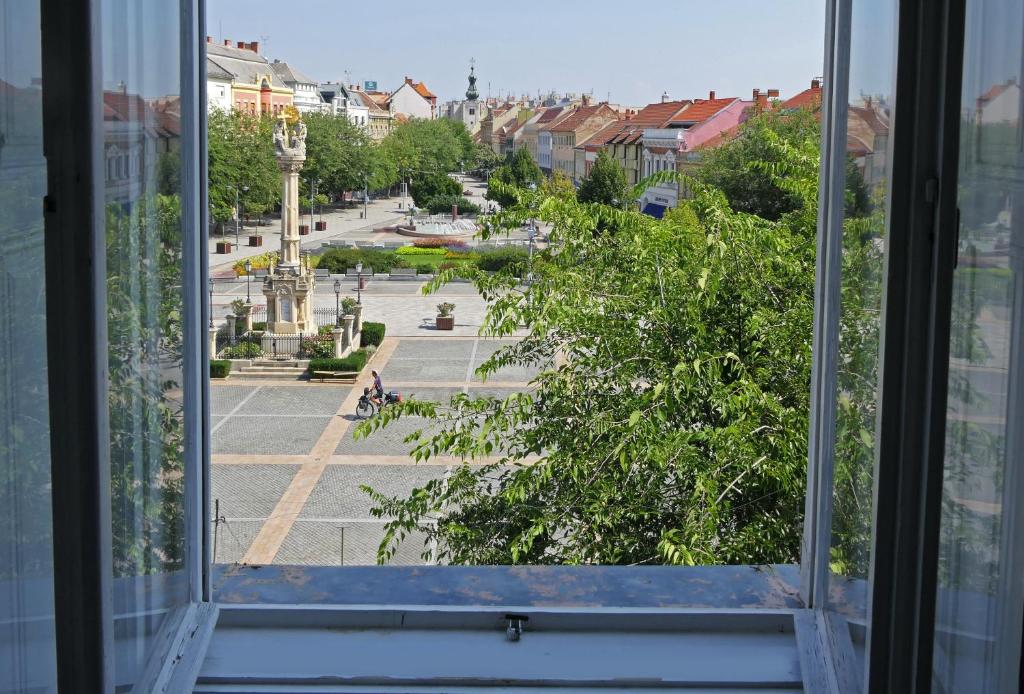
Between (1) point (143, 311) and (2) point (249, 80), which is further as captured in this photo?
(2) point (249, 80)

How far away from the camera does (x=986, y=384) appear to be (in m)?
1.04

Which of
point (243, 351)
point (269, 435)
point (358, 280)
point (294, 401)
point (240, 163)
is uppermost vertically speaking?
point (240, 163)

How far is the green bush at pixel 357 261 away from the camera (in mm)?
31047

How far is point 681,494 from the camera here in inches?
137

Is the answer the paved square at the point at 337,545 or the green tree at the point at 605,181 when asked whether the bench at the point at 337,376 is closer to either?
the paved square at the point at 337,545

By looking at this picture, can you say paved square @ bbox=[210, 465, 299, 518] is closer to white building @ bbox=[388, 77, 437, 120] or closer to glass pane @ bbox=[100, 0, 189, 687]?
glass pane @ bbox=[100, 0, 189, 687]

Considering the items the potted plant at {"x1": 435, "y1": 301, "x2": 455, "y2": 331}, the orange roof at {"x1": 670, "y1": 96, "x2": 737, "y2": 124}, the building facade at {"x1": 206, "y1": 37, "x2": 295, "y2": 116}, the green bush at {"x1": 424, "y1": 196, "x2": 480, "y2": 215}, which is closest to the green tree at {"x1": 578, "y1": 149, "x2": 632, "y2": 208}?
the orange roof at {"x1": 670, "y1": 96, "x2": 737, "y2": 124}

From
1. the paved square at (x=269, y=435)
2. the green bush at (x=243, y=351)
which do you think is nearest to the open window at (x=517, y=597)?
the paved square at (x=269, y=435)

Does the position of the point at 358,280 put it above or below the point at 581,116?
below

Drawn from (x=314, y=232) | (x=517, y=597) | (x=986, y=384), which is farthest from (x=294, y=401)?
(x=314, y=232)

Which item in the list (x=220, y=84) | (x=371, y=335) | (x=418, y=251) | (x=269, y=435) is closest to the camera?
(x=269, y=435)

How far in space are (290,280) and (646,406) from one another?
17847 millimetres

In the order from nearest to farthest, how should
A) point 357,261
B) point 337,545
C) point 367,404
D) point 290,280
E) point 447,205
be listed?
point 337,545 < point 367,404 < point 290,280 < point 357,261 < point 447,205

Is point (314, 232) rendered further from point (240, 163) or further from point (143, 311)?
point (143, 311)
